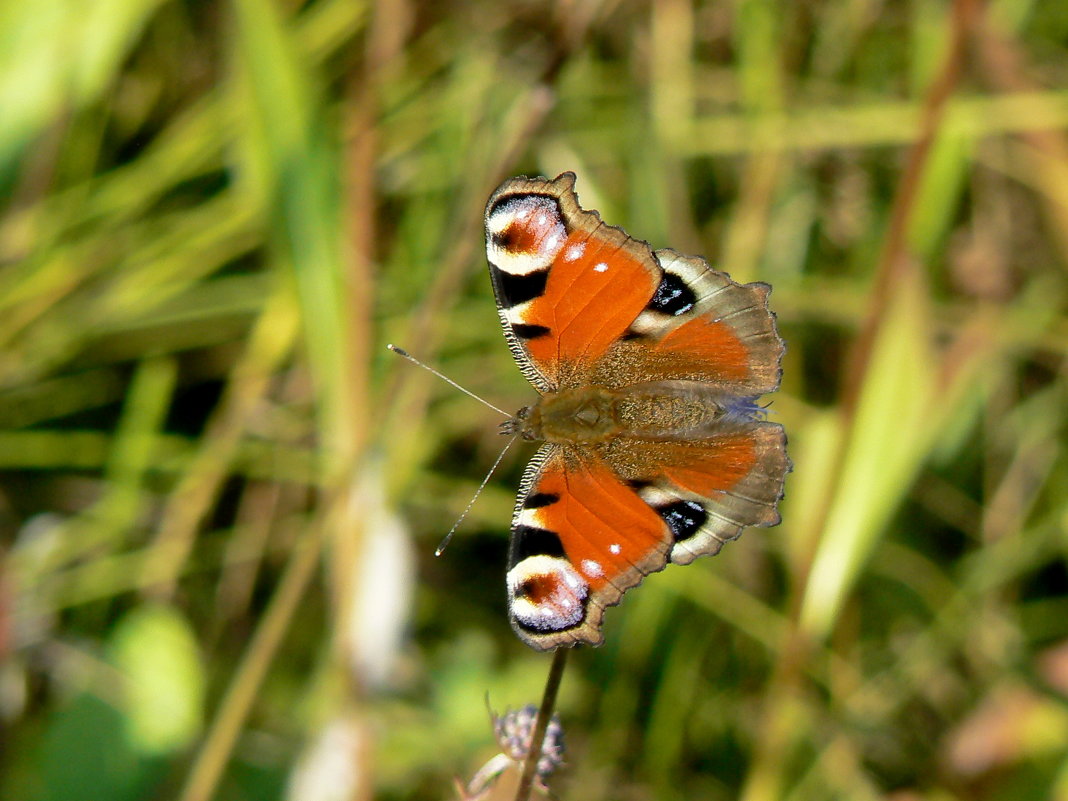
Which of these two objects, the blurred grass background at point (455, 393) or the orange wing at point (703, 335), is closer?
the orange wing at point (703, 335)

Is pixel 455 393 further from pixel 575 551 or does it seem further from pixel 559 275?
pixel 575 551

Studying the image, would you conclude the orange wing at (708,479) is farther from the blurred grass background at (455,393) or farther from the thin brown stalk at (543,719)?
the blurred grass background at (455,393)

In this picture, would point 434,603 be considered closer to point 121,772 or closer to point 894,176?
point 121,772

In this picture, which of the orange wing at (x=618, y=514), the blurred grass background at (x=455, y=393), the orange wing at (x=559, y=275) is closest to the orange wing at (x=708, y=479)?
the orange wing at (x=618, y=514)

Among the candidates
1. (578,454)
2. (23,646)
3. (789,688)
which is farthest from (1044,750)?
(23,646)

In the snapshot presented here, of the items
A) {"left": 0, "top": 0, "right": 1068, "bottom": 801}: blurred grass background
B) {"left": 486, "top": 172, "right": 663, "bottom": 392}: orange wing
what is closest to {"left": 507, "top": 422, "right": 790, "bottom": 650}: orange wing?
{"left": 486, "top": 172, "right": 663, "bottom": 392}: orange wing

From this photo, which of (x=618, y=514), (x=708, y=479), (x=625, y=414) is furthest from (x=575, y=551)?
(x=625, y=414)

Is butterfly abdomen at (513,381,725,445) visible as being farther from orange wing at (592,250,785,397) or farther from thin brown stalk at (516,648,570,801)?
thin brown stalk at (516,648,570,801)
